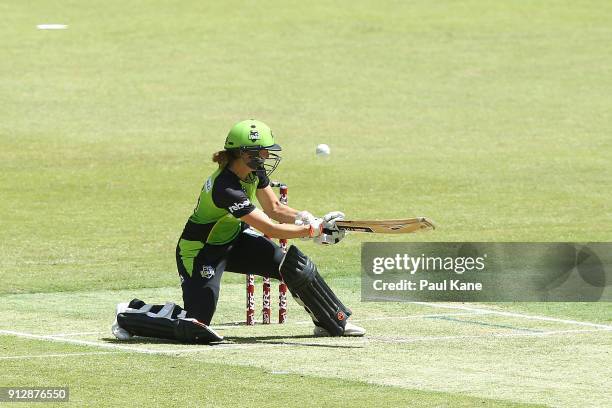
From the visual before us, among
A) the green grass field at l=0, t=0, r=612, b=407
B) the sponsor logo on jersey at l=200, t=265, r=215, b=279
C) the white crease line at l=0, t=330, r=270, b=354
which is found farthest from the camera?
the sponsor logo on jersey at l=200, t=265, r=215, b=279

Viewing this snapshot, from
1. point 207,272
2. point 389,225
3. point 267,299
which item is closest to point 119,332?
point 207,272

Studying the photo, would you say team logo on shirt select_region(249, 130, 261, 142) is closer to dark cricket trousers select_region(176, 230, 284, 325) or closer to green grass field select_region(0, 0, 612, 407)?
dark cricket trousers select_region(176, 230, 284, 325)

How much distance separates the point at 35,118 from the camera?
3331 cm

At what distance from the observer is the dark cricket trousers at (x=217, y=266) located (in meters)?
12.6

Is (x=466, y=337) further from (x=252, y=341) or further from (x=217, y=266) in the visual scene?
(x=217, y=266)

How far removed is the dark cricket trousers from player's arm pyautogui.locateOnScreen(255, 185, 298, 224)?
319 mm

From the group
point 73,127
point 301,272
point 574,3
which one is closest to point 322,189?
point 73,127

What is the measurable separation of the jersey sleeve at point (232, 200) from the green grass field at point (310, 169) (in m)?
1.15

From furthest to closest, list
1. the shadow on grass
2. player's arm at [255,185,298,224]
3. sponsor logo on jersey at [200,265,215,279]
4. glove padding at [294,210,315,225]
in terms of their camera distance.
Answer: player's arm at [255,185,298,224] < glove padding at [294,210,315,225] < sponsor logo on jersey at [200,265,215,279] < the shadow on grass

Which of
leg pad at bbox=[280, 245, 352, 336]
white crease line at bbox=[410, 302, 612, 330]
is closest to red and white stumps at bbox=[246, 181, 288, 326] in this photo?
leg pad at bbox=[280, 245, 352, 336]

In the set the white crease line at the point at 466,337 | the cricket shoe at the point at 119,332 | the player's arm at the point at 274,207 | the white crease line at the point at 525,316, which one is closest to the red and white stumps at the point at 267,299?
the player's arm at the point at 274,207

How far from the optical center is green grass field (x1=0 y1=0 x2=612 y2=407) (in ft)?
35.6

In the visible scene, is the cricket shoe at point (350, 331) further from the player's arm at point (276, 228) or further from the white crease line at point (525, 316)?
the white crease line at point (525, 316)

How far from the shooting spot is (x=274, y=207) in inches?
526
